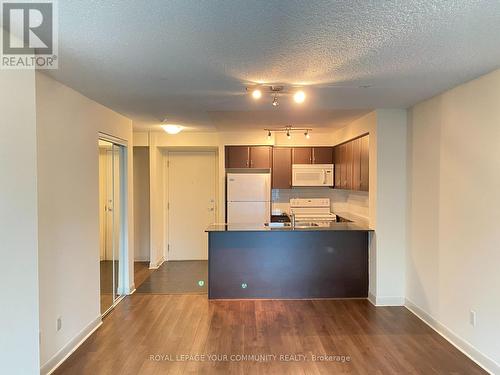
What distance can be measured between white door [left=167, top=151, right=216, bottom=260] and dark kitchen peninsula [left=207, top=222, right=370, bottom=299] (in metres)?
2.17

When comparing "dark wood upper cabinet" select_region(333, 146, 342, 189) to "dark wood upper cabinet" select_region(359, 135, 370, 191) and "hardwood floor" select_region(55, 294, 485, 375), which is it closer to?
"dark wood upper cabinet" select_region(359, 135, 370, 191)

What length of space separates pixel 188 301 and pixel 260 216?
6.16 feet

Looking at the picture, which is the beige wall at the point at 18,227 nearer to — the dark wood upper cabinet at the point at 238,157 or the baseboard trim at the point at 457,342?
the baseboard trim at the point at 457,342

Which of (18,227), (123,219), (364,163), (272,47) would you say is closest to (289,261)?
(364,163)

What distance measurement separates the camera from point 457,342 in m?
3.01

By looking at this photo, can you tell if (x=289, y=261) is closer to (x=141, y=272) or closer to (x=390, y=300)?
(x=390, y=300)

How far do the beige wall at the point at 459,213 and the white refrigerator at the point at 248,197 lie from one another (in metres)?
2.33

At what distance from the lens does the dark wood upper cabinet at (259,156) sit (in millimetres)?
5680

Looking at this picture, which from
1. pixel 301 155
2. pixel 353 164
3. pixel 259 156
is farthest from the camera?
pixel 301 155

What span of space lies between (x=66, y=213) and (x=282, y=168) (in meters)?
3.68

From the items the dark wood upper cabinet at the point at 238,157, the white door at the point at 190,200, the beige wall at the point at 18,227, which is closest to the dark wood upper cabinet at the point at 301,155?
the dark wood upper cabinet at the point at 238,157

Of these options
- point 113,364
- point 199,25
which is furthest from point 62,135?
point 113,364

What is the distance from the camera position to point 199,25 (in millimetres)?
1781

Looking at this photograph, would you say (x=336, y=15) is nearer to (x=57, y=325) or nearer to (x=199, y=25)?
(x=199, y=25)
